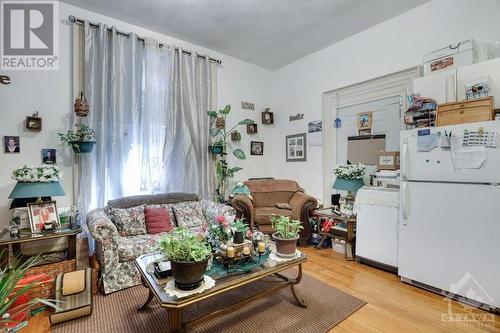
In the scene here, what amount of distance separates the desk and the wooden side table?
9.66 ft

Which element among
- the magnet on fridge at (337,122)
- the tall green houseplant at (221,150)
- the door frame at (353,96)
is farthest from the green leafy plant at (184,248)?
the magnet on fridge at (337,122)

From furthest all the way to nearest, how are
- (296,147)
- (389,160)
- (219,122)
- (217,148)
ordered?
(296,147) < (219,122) < (217,148) < (389,160)

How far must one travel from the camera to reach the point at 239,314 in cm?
205

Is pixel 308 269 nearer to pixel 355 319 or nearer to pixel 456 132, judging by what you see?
pixel 355 319

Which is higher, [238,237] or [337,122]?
[337,122]

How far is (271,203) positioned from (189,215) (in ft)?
4.83

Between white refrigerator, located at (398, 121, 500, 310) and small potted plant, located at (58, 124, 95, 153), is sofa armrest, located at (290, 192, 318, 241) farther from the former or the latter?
small potted plant, located at (58, 124, 95, 153)

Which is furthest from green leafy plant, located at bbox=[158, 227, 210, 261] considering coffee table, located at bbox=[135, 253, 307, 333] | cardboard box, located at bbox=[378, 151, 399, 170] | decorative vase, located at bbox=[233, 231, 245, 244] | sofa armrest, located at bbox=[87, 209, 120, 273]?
cardboard box, located at bbox=[378, 151, 399, 170]

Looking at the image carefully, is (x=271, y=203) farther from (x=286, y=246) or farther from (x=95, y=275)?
(x=95, y=275)

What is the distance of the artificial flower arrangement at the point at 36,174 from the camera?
92.7 inches

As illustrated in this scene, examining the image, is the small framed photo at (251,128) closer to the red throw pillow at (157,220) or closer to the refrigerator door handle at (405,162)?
the red throw pillow at (157,220)

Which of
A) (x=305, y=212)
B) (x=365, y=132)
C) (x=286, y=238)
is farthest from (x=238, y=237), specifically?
(x=365, y=132)

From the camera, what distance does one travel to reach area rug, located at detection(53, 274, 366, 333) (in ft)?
6.15

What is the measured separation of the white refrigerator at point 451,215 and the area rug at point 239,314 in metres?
0.81
